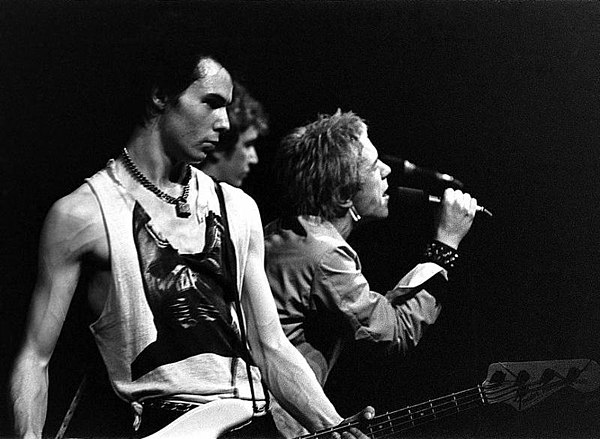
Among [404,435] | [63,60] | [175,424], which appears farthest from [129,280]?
[404,435]

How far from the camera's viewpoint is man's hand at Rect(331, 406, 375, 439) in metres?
A: 2.69

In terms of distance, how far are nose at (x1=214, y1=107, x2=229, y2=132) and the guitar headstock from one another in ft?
3.31

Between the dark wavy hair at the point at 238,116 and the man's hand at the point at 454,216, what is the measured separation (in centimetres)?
59

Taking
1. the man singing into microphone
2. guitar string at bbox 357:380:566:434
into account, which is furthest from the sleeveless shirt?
guitar string at bbox 357:380:566:434

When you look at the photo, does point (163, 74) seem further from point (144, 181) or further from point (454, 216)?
point (454, 216)

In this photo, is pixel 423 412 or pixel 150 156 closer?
pixel 150 156

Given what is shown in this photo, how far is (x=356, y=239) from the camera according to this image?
281 centimetres

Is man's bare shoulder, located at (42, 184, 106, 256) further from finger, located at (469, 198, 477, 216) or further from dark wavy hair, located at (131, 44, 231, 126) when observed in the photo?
finger, located at (469, 198, 477, 216)

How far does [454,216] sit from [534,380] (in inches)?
20.6

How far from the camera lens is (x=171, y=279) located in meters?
2.62

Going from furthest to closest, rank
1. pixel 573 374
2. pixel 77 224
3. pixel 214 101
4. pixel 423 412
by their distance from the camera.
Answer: pixel 573 374 → pixel 423 412 → pixel 214 101 → pixel 77 224

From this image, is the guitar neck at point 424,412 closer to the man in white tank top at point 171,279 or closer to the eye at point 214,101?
the man in white tank top at point 171,279

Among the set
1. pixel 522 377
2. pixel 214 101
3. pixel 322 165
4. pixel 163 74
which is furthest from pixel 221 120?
pixel 522 377

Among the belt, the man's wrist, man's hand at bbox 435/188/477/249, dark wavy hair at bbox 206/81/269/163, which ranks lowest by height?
the belt
